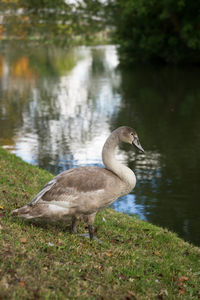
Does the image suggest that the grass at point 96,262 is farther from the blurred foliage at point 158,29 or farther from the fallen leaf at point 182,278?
the blurred foliage at point 158,29

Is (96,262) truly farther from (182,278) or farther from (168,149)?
(168,149)

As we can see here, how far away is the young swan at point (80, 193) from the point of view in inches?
246

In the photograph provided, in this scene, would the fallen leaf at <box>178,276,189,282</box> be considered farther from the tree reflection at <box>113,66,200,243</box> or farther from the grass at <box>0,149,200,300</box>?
the tree reflection at <box>113,66,200,243</box>

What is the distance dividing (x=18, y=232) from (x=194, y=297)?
2495mm

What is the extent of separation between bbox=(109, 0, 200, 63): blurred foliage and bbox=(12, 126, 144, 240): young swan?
1319 inches

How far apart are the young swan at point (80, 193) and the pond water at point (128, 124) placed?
280cm

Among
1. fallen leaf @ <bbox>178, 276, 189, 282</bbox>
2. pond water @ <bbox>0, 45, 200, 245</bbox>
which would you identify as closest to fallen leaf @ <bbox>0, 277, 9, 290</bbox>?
fallen leaf @ <bbox>178, 276, 189, 282</bbox>

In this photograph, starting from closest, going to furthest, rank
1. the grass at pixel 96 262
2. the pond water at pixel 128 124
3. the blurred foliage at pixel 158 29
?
the grass at pixel 96 262
the pond water at pixel 128 124
the blurred foliage at pixel 158 29

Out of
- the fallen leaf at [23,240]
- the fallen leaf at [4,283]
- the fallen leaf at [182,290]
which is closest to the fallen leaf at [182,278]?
the fallen leaf at [182,290]

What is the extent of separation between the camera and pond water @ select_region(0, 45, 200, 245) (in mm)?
10680

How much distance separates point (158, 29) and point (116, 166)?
42.3 metres

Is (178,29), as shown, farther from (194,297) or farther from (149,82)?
(194,297)

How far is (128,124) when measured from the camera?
19.1 m

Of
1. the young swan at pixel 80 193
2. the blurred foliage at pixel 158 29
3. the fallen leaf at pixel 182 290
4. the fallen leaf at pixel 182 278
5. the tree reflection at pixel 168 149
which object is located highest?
the blurred foliage at pixel 158 29
